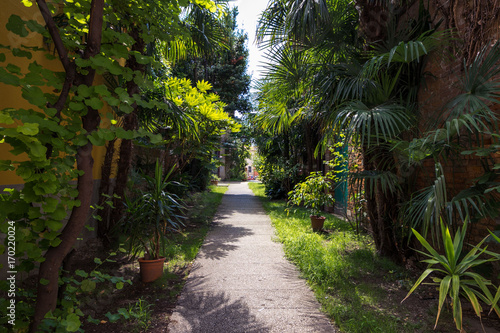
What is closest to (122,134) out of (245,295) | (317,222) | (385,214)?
(245,295)

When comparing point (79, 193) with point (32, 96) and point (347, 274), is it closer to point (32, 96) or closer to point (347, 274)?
point (32, 96)

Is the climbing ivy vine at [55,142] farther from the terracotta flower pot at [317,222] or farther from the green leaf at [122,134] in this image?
the terracotta flower pot at [317,222]

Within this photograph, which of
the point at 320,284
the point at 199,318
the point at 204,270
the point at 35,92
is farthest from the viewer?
the point at 204,270

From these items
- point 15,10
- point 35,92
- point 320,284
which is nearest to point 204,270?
point 320,284

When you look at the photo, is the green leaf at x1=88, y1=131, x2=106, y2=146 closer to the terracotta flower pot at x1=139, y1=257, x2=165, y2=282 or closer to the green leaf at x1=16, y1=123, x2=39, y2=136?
the green leaf at x1=16, y1=123, x2=39, y2=136

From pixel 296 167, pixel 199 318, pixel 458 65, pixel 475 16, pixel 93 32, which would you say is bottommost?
pixel 199 318

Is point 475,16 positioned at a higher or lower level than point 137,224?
higher

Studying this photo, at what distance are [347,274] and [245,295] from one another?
4.74 feet

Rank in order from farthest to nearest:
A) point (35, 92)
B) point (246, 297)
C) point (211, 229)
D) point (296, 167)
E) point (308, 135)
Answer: point (296, 167) < point (308, 135) < point (211, 229) < point (246, 297) < point (35, 92)

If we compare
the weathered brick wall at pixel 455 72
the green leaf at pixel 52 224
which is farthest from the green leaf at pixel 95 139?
the weathered brick wall at pixel 455 72

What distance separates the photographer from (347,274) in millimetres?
3828

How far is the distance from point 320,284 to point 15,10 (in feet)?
15.3

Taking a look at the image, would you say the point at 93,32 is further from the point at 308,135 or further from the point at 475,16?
the point at 308,135

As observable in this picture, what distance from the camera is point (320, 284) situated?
11.9 feet
